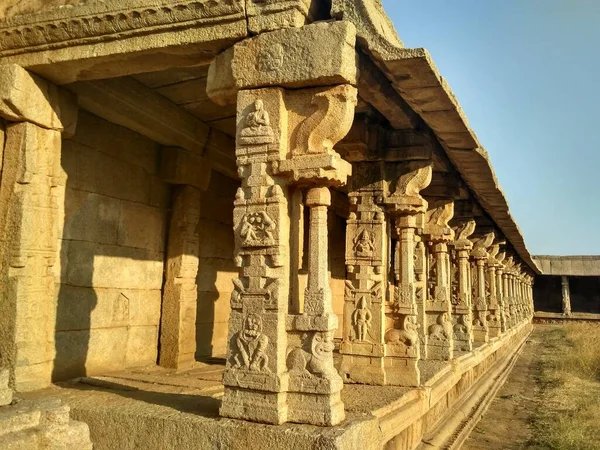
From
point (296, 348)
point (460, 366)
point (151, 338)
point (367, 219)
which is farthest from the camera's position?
point (460, 366)

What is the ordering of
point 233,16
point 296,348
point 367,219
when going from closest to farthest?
point 296,348 < point 233,16 < point 367,219

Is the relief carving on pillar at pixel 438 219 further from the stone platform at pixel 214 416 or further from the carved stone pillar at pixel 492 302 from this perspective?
the carved stone pillar at pixel 492 302

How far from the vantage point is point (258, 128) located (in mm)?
3758

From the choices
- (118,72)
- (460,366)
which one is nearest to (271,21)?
(118,72)

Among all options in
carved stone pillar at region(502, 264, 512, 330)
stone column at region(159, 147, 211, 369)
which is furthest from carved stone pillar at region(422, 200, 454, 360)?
carved stone pillar at region(502, 264, 512, 330)

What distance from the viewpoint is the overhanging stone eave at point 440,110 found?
411cm

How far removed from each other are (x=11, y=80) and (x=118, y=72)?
897 millimetres

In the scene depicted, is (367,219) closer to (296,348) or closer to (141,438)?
(296,348)

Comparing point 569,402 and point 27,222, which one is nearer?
point 27,222

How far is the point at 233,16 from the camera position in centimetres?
386

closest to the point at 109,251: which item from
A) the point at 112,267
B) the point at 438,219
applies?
the point at 112,267

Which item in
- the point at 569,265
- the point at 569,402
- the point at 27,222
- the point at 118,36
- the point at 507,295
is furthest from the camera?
the point at 569,265

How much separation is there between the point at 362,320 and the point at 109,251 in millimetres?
3014

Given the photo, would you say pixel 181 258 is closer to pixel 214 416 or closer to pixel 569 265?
pixel 214 416
